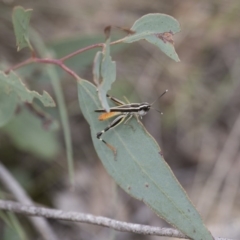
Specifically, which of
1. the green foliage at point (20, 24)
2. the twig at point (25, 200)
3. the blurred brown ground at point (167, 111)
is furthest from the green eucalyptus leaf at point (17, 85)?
the blurred brown ground at point (167, 111)

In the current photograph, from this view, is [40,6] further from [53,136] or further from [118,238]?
[118,238]

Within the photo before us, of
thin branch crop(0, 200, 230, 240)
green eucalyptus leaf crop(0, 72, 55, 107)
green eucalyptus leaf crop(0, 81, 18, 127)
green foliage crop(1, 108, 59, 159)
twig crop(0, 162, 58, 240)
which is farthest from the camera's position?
green foliage crop(1, 108, 59, 159)

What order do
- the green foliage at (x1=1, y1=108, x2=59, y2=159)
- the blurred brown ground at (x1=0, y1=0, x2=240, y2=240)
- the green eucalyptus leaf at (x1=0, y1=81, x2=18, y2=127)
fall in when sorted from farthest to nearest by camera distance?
the blurred brown ground at (x1=0, y1=0, x2=240, y2=240) < the green foliage at (x1=1, y1=108, x2=59, y2=159) < the green eucalyptus leaf at (x1=0, y1=81, x2=18, y2=127)

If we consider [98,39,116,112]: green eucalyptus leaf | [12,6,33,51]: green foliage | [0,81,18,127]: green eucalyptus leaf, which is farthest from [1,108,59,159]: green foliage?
[98,39,116,112]: green eucalyptus leaf

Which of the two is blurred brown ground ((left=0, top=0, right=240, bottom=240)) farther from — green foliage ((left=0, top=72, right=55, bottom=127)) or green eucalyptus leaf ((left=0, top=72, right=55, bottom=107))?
green eucalyptus leaf ((left=0, top=72, right=55, bottom=107))

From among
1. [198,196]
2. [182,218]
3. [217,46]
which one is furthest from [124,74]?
[182,218]

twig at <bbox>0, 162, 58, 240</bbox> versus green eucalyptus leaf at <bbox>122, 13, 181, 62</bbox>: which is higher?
green eucalyptus leaf at <bbox>122, 13, 181, 62</bbox>

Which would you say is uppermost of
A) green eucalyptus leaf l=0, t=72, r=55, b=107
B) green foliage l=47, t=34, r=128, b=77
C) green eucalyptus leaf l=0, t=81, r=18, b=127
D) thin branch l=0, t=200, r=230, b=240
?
green foliage l=47, t=34, r=128, b=77
